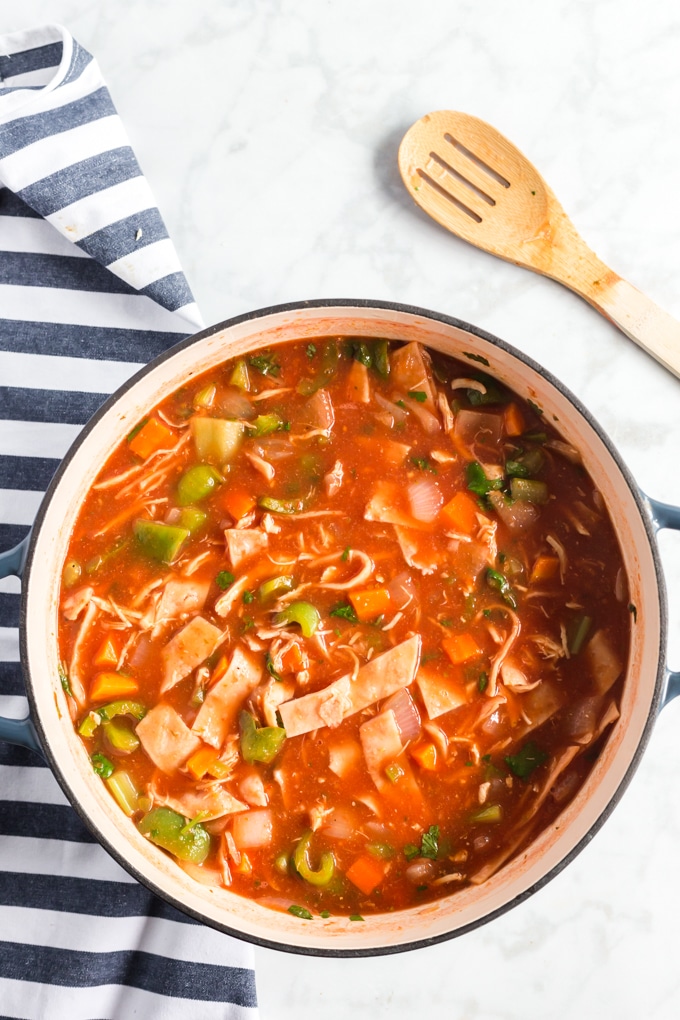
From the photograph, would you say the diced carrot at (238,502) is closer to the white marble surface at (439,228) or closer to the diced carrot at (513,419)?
the white marble surface at (439,228)

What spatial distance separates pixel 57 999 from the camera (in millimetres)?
3693

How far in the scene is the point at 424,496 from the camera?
348 centimetres

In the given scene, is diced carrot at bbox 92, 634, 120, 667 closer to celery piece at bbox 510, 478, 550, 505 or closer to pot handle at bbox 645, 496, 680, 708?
celery piece at bbox 510, 478, 550, 505

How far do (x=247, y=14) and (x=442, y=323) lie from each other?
1.92 m

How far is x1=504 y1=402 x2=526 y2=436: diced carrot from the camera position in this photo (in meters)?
3.53

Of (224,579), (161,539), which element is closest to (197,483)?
A: (161,539)

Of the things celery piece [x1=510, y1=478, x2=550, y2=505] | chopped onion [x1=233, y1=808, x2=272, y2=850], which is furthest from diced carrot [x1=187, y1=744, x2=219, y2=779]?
celery piece [x1=510, y1=478, x2=550, y2=505]

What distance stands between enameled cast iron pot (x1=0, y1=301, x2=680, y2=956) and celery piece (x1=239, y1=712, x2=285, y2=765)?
1.92ft

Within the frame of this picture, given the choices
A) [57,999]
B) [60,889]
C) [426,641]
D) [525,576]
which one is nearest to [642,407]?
[525,576]

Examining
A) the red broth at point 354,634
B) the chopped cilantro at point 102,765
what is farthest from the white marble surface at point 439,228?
the chopped cilantro at point 102,765

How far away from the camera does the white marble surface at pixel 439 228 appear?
3.83 meters

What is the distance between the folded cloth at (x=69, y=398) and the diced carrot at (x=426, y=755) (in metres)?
1.17

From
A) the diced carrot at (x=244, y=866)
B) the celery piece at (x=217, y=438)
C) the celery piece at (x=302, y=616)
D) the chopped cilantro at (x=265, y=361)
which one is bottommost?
the diced carrot at (x=244, y=866)

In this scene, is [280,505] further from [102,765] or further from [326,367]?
[102,765]
